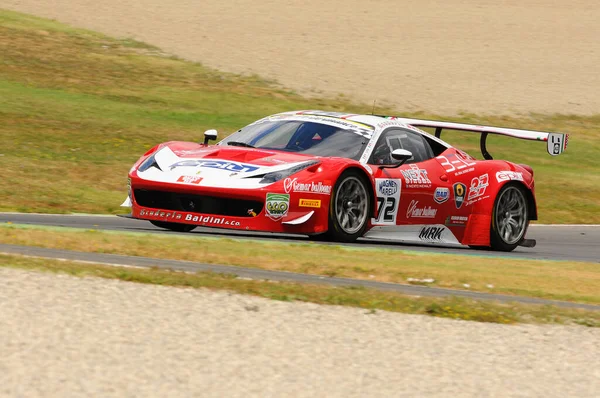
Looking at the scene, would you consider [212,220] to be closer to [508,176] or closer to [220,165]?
[220,165]

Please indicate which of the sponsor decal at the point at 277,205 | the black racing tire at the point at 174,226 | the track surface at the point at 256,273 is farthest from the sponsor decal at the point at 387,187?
the track surface at the point at 256,273

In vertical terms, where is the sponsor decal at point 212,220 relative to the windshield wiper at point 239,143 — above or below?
below

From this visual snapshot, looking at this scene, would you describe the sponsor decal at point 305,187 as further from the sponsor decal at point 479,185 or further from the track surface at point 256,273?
the sponsor decal at point 479,185

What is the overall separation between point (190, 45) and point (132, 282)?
28245 millimetres

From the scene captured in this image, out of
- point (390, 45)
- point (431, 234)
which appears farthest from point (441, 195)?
point (390, 45)

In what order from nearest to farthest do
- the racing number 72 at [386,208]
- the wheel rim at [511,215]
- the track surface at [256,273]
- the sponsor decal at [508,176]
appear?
the track surface at [256,273], the racing number 72 at [386,208], the sponsor decal at [508,176], the wheel rim at [511,215]

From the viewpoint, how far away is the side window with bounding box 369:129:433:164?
467 inches

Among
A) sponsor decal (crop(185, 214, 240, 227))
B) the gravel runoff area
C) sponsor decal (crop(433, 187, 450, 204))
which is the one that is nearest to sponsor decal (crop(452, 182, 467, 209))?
sponsor decal (crop(433, 187, 450, 204))

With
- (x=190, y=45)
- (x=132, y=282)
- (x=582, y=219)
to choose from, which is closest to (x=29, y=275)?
(x=132, y=282)

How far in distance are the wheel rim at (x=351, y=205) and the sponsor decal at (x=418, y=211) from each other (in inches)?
31.6

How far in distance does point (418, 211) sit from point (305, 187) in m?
1.92

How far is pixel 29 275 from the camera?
7.39m

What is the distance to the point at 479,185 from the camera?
1289cm

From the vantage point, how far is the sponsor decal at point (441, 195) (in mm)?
12352
